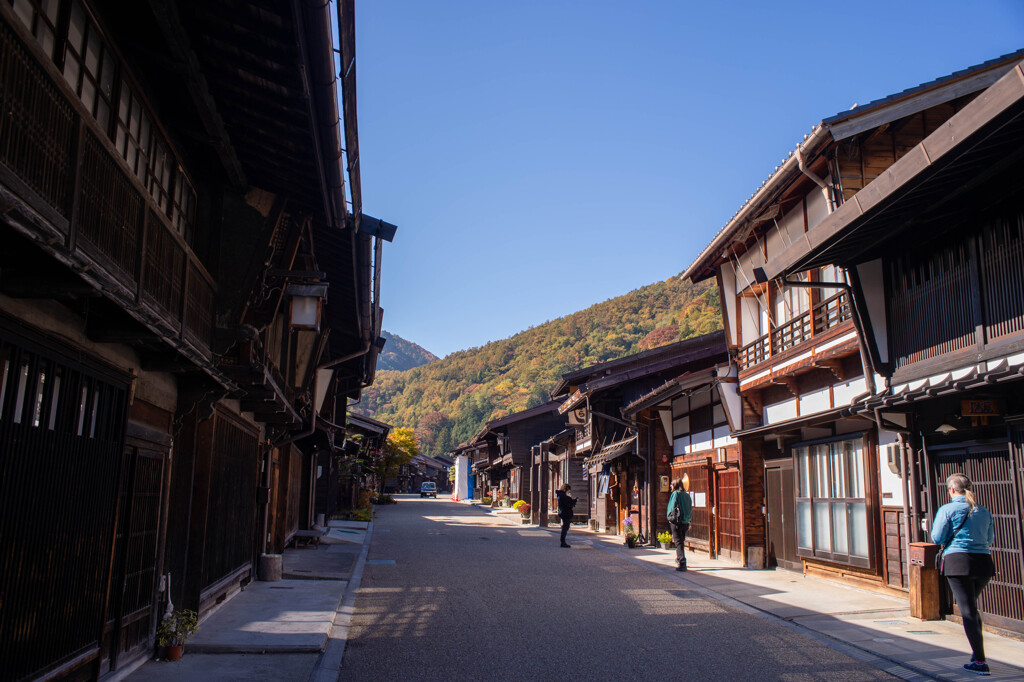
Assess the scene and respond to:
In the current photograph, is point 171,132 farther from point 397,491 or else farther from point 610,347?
point 397,491

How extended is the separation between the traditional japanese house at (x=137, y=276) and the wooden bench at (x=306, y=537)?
9571 millimetres

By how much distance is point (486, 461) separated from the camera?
6247cm

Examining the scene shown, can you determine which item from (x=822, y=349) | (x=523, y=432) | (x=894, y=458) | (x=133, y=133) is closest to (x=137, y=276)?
(x=133, y=133)

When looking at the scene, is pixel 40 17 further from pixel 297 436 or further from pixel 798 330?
pixel 798 330

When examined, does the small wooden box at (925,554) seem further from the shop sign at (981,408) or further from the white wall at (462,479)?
the white wall at (462,479)

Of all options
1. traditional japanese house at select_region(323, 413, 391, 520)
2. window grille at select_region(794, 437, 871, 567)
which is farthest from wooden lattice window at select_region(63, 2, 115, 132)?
traditional japanese house at select_region(323, 413, 391, 520)

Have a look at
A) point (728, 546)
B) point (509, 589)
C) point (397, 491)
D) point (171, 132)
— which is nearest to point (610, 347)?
point (397, 491)

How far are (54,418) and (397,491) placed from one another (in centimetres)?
10120

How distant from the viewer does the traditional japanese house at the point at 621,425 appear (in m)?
23.9

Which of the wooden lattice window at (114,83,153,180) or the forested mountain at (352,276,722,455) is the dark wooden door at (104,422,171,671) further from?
the forested mountain at (352,276,722,455)

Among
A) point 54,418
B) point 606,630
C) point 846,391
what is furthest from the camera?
point 846,391

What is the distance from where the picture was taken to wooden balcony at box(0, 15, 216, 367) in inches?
150

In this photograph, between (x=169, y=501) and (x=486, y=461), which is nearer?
(x=169, y=501)

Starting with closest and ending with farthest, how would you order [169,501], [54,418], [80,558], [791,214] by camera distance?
[54,418] → [80,558] → [169,501] → [791,214]
